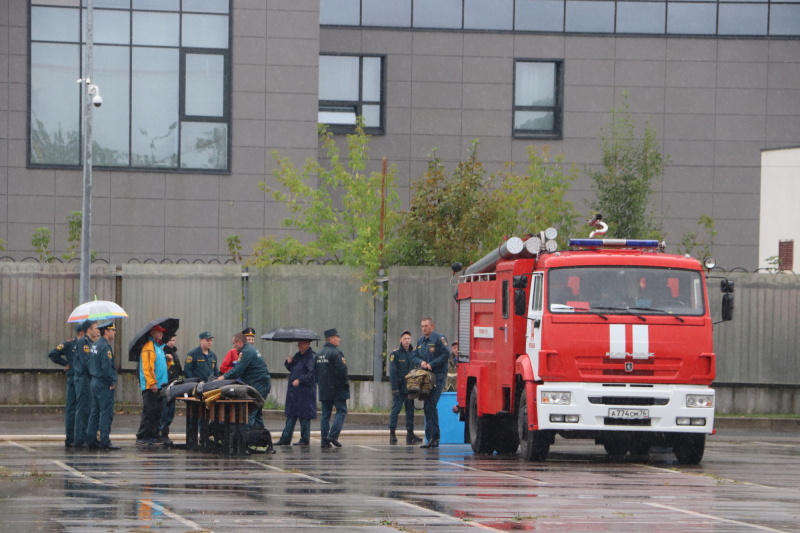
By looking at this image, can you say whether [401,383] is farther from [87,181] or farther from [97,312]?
[87,181]

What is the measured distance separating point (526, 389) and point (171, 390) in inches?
214

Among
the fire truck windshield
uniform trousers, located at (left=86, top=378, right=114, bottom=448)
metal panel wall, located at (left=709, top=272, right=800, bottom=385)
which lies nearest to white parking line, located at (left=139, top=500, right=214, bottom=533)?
the fire truck windshield

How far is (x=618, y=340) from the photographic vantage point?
1650 cm

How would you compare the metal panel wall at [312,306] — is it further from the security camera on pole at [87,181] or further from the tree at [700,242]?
the tree at [700,242]

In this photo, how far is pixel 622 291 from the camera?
16.8 m

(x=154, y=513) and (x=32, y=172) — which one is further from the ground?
(x=32, y=172)

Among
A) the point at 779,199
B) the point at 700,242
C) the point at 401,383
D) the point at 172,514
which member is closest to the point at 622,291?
the point at 401,383

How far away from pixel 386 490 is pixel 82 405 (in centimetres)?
701

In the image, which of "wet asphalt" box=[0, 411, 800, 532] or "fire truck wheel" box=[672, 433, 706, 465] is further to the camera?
"fire truck wheel" box=[672, 433, 706, 465]

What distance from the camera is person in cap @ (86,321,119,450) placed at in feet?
60.7

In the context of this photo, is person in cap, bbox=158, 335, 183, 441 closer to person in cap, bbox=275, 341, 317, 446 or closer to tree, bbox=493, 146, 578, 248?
person in cap, bbox=275, 341, 317, 446

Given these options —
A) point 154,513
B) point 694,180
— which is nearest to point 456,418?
point 154,513

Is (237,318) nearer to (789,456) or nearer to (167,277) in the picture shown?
(167,277)

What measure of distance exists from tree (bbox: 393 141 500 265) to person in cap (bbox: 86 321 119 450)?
9402mm
